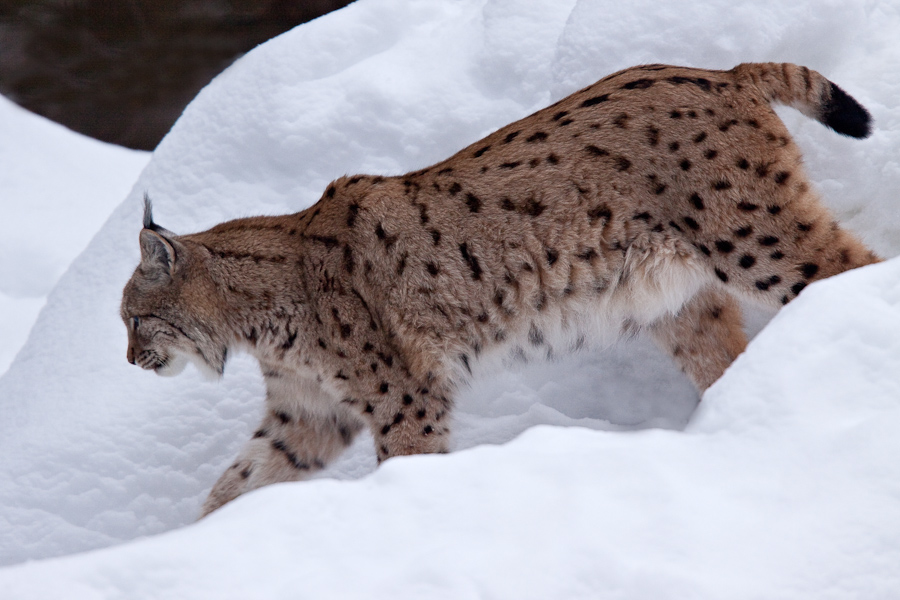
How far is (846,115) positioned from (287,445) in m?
2.47

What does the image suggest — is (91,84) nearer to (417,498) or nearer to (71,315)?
(71,315)

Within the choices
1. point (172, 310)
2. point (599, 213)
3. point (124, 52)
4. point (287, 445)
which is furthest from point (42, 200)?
point (599, 213)

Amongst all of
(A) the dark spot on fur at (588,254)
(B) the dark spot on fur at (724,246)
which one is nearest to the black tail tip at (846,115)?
(B) the dark spot on fur at (724,246)

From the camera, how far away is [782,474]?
7.18 feet

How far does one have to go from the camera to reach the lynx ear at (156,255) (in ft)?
12.0

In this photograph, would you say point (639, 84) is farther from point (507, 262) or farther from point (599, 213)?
point (507, 262)

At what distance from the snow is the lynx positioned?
0.32m


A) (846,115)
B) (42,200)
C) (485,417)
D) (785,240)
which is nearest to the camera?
(785,240)

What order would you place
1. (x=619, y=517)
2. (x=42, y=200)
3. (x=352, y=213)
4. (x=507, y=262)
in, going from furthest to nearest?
(x=42, y=200) → (x=352, y=213) → (x=507, y=262) → (x=619, y=517)

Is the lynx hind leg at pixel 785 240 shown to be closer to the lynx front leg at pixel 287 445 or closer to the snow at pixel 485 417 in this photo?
the snow at pixel 485 417

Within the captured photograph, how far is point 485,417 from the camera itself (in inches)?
159

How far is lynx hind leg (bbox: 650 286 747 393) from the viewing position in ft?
12.4

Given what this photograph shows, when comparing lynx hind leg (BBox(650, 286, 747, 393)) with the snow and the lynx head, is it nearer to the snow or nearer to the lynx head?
the snow

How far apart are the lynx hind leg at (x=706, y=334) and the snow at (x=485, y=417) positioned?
200 millimetres
